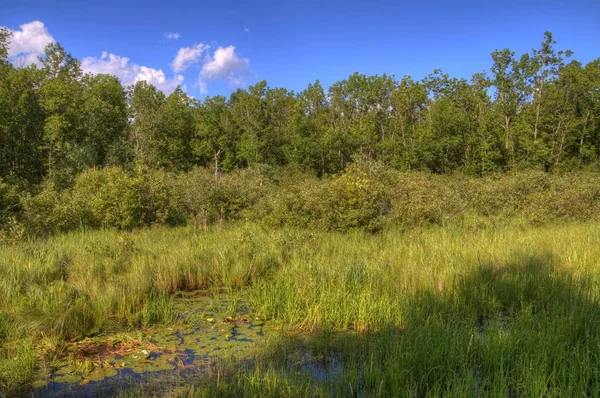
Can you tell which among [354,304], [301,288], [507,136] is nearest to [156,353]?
[301,288]

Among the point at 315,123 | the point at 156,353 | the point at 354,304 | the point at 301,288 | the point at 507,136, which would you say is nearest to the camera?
the point at 156,353

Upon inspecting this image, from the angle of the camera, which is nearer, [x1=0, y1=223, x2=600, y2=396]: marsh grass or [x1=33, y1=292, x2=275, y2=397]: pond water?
[x1=0, y1=223, x2=600, y2=396]: marsh grass

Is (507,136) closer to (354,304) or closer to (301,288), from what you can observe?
(301,288)

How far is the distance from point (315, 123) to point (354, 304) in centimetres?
5251

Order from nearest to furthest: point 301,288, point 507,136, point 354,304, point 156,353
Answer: point 156,353, point 354,304, point 301,288, point 507,136

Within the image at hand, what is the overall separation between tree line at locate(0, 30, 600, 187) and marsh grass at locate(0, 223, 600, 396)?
67.8 feet

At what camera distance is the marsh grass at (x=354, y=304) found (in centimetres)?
392

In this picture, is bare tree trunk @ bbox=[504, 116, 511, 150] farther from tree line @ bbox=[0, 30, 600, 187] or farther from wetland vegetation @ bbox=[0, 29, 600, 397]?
wetland vegetation @ bbox=[0, 29, 600, 397]

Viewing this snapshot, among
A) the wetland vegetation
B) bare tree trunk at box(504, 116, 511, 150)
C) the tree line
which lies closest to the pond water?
the wetland vegetation

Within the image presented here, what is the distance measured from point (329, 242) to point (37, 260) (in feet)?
21.2

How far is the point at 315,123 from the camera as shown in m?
56.8

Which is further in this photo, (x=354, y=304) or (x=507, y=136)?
(x=507, y=136)

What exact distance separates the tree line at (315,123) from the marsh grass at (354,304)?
20.7m

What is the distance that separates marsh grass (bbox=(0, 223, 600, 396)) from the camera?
154 inches
